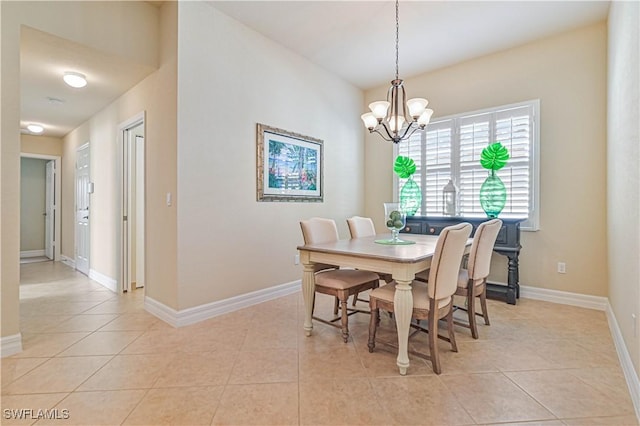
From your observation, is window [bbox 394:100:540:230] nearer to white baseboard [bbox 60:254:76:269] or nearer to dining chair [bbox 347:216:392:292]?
dining chair [bbox 347:216:392:292]

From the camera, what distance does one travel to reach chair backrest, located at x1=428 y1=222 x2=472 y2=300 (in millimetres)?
1938

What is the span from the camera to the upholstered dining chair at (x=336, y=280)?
8.05ft

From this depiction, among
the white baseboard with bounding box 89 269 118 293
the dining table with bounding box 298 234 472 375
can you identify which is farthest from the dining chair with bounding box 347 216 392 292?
the white baseboard with bounding box 89 269 118 293

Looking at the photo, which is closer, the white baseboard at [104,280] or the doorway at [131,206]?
the doorway at [131,206]

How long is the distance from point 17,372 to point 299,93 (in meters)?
3.67

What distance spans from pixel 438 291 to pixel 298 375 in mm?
1038

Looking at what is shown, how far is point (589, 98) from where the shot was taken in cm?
326

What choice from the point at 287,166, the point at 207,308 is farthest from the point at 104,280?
the point at 287,166

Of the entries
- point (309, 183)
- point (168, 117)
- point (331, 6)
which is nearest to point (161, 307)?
point (168, 117)

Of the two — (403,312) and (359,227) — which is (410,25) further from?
(403,312)

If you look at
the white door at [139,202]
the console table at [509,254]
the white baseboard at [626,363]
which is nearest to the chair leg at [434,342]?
the white baseboard at [626,363]

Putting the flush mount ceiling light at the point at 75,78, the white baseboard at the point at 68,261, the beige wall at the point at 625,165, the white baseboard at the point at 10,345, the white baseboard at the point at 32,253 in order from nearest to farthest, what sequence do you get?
1. the beige wall at the point at 625,165
2. the white baseboard at the point at 10,345
3. the flush mount ceiling light at the point at 75,78
4. the white baseboard at the point at 68,261
5. the white baseboard at the point at 32,253

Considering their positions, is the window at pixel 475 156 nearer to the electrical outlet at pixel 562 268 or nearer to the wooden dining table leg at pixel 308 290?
the electrical outlet at pixel 562 268

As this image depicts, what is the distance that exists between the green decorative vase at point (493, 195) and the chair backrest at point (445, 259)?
1.85 meters
